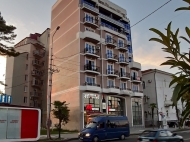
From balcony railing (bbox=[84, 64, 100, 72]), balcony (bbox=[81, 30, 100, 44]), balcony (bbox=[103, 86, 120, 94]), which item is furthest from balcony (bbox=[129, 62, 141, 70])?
balcony (bbox=[81, 30, 100, 44])

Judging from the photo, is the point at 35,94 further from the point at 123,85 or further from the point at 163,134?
the point at 163,134

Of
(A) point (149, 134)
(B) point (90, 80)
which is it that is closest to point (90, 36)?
(B) point (90, 80)

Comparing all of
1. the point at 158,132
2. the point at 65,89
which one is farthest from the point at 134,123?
the point at 158,132

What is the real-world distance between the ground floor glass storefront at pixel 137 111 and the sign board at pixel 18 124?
39981 millimetres

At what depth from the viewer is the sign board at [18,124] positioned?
22.5 feet

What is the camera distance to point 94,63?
39.5 meters

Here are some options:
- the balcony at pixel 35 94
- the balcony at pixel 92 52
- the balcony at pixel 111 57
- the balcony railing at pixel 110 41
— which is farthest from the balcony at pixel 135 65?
the balcony at pixel 35 94

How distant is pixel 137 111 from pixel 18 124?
41471 millimetres

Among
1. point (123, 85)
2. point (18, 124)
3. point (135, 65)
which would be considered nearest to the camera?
point (18, 124)

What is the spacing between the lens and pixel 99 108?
3800 centimetres

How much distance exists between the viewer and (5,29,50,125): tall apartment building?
51.9 meters

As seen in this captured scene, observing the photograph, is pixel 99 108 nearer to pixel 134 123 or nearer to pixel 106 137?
pixel 134 123

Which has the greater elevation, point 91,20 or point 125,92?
point 91,20

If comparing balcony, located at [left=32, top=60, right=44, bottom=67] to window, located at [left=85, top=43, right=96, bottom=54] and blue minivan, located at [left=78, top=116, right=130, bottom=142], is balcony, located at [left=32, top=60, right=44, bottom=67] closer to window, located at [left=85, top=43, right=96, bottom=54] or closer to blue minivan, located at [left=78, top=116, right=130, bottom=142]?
window, located at [left=85, top=43, right=96, bottom=54]
